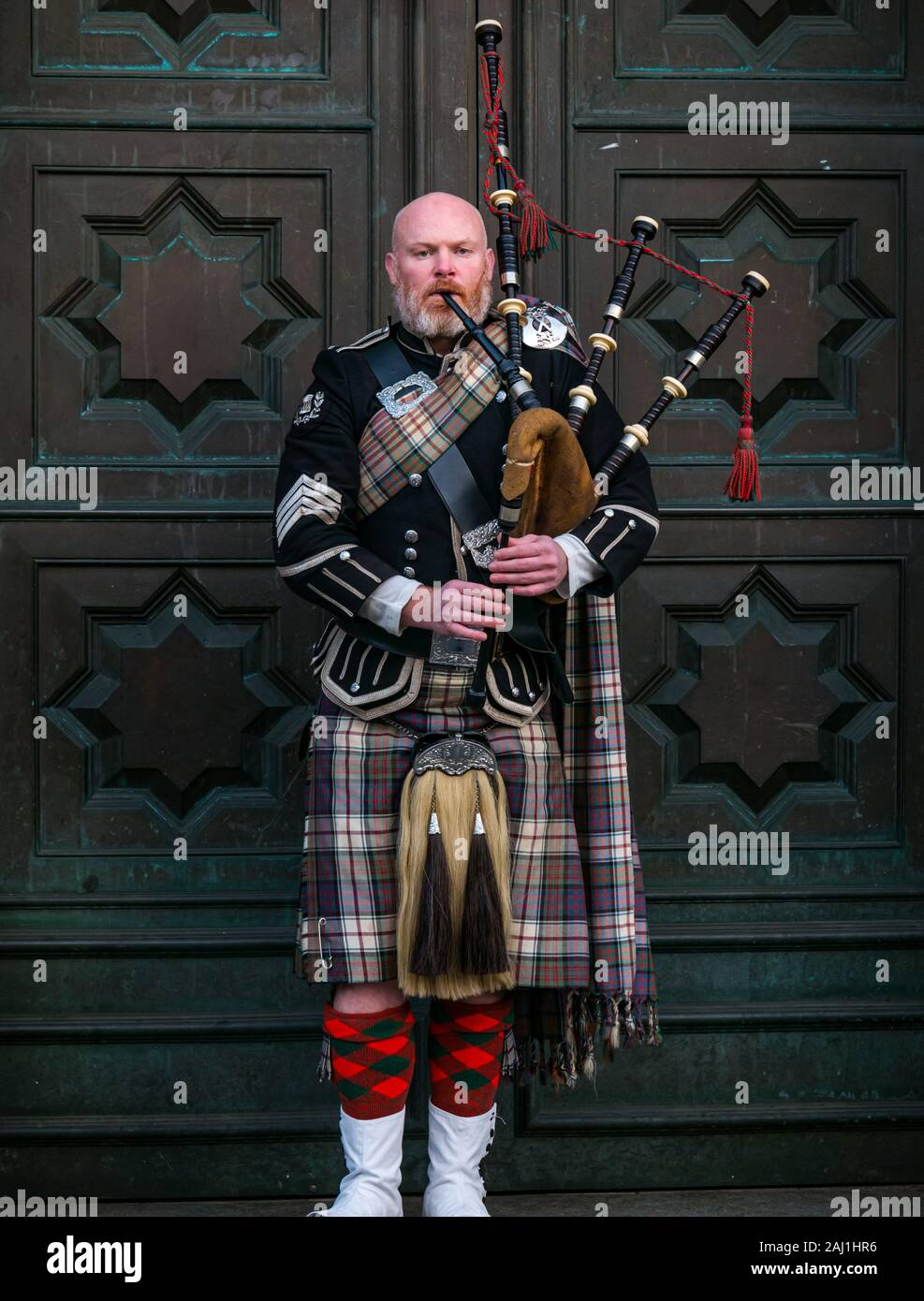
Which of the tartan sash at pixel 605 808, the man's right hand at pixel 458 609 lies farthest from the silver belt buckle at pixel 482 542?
the tartan sash at pixel 605 808

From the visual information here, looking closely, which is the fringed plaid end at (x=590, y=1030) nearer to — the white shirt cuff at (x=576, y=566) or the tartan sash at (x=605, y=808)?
the tartan sash at (x=605, y=808)

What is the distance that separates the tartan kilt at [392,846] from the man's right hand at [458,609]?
5.7 inches

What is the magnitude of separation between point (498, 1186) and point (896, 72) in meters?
2.65

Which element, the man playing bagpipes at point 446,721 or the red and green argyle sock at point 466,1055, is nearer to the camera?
the man playing bagpipes at point 446,721

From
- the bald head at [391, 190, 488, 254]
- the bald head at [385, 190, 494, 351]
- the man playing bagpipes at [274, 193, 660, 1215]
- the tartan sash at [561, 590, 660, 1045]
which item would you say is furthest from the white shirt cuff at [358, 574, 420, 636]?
the bald head at [391, 190, 488, 254]

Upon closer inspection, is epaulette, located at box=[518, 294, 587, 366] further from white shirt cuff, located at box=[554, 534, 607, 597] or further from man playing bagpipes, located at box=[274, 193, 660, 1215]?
white shirt cuff, located at box=[554, 534, 607, 597]

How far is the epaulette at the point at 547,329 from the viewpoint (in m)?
2.76

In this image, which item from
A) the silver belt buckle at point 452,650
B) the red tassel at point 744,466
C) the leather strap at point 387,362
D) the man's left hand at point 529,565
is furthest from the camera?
the red tassel at point 744,466

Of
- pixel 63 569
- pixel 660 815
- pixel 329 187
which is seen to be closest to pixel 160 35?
pixel 329 187

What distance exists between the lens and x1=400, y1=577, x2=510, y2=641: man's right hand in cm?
252

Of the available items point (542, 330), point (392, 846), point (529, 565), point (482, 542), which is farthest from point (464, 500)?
point (392, 846)

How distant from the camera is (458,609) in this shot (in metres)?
2.52

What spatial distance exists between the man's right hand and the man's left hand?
36mm

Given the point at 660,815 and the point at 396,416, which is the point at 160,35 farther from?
the point at 660,815
